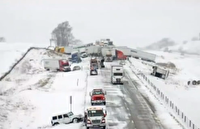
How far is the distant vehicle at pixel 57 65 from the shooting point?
288 feet

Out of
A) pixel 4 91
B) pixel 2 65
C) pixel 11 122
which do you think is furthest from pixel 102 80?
pixel 2 65

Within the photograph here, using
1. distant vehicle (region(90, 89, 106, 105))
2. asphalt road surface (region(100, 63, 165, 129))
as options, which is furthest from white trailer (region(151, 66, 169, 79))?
distant vehicle (region(90, 89, 106, 105))

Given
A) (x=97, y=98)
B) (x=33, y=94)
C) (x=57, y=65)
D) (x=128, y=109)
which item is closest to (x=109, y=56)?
(x=57, y=65)

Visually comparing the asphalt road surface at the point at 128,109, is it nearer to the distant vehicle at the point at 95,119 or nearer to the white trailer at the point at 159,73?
the distant vehicle at the point at 95,119

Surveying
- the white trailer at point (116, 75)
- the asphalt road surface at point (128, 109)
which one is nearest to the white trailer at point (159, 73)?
the asphalt road surface at point (128, 109)

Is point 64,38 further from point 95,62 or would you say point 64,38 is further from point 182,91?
point 182,91

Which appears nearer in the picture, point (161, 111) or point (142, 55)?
point (161, 111)

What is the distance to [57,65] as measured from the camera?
89062mm

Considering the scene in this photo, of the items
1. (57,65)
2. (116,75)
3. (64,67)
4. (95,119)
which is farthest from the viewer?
(57,65)

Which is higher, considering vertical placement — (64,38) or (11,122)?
(64,38)

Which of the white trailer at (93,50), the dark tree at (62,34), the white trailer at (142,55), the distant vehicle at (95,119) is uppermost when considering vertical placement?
the dark tree at (62,34)

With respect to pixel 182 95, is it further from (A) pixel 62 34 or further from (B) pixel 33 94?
(A) pixel 62 34

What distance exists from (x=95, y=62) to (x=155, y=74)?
46.7ft

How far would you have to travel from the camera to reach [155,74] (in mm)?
86500
